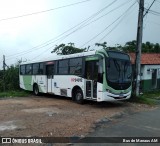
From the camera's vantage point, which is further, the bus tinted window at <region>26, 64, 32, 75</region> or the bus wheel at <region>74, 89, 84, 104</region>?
the bus tinted window at <region>26, 64, 32, 75</region>

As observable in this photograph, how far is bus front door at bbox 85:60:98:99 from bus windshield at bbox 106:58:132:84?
0.75m

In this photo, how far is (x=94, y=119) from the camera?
1210 centimetres

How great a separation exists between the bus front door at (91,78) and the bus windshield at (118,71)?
75cm

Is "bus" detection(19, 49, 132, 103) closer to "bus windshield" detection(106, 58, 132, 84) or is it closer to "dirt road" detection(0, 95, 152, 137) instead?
"bus windshield" detection(106, 58, 132, 84)

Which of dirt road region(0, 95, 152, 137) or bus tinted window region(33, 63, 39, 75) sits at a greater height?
bus tinted window region(33, 63, 39, 75)

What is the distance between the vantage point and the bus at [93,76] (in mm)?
15445

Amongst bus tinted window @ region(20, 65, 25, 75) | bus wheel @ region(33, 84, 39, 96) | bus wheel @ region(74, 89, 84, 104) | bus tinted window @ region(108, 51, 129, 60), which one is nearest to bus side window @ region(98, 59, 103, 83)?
bus tinted window @ region(108, 51, 129, 60)

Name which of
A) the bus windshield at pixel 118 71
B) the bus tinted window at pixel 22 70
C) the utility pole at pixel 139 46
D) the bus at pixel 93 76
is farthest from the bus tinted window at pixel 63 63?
the bus tinted window at pixel 22 70

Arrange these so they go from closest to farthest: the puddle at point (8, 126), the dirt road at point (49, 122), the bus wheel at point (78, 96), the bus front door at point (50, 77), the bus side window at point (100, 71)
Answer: the dirt road at point (49, 122) < the puddle at point (8, 126) < the bus side window at point (100, 71) < the bus wheel at point (78, 96) < the bus front door at point (50, 77)

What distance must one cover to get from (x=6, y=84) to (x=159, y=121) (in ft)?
65.0

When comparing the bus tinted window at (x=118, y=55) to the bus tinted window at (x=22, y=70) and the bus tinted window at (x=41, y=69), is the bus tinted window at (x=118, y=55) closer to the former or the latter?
the bus tinted window at (x=41, y=69)

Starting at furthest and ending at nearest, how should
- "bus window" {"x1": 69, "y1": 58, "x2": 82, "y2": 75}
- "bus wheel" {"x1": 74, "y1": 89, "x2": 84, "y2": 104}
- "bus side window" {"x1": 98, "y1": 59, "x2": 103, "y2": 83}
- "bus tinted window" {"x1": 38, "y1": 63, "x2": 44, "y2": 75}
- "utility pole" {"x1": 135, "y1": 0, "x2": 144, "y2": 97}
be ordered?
"bus tinted window" {"x1": 38, "y1": 63, "x2": 44, "y2": 75} < "utility pole" {"x1": 135, "y1": 0, "x2": 144, "y2": 97} < "bus window" {"x1": 69, "y1": 58, "x2": 82, "y2": 75} < "bus wheel" {"x1": 74, "y1": 89, "x2": 84, "y2": 104} < "bus side window" {"x1": 98, "y1": 59, "x2": 103, "y2": 83}

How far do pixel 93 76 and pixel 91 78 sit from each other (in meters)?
0.22

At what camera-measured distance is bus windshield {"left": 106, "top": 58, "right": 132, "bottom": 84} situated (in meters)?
15.5
